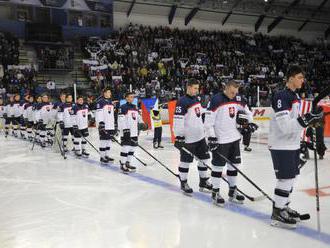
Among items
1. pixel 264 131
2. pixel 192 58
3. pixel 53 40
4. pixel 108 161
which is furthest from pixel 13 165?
pixel 192 58

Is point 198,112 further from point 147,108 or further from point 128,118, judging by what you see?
point 147,108

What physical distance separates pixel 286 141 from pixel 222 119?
107 cm

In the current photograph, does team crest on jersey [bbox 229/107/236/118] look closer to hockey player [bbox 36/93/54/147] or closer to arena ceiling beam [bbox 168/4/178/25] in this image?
hockey player [bbox 36/93/54/147]

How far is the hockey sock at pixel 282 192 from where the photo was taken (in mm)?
3936

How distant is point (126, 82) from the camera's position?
2062 cm

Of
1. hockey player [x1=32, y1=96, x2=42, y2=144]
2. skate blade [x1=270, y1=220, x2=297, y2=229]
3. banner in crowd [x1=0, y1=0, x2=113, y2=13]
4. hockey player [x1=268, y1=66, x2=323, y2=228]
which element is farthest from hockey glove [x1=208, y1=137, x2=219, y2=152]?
banner in crowd [x1=0, y1=0, x2=113, y2=13]

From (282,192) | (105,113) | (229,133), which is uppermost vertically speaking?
(229,133)

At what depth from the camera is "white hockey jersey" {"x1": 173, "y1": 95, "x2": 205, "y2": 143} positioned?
17.5 ft

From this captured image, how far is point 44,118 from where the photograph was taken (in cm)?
1123

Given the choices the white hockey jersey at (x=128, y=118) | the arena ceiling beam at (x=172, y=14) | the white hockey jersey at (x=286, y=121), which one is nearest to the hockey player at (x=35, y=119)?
the white hockey jersey at (x=128, y=118)

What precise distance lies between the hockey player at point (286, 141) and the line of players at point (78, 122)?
349 centimetres

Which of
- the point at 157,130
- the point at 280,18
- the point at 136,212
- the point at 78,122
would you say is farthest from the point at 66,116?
the point at 280,18

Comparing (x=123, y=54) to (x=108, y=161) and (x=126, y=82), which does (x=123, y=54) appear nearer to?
(x=126, y=82)

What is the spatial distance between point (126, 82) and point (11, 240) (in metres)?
17.1
